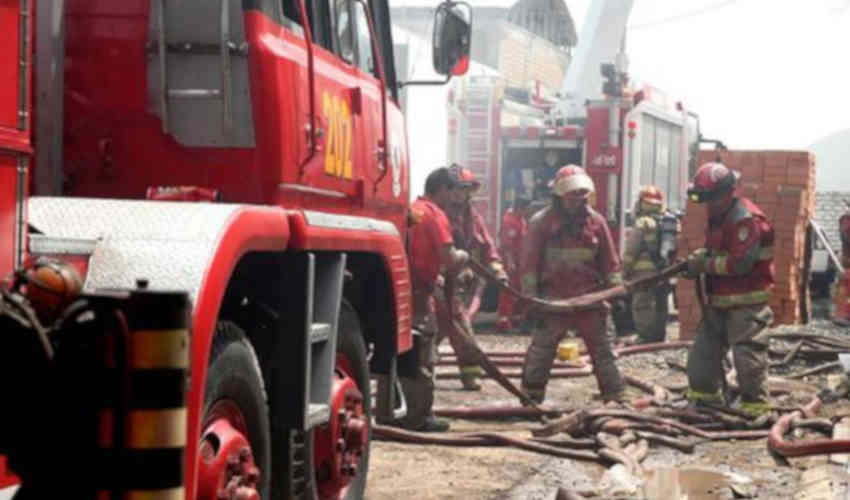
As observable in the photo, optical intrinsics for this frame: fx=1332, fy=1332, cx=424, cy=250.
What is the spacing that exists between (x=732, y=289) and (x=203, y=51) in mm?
6092

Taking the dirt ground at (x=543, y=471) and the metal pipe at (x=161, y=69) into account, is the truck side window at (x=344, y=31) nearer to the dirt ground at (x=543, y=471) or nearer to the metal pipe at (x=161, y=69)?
the metal pipe at (x=161, y=69)

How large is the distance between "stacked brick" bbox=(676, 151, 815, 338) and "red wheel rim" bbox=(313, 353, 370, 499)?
1017 centimetres

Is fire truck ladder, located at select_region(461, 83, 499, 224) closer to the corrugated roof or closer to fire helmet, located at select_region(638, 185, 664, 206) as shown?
fire helmet, located at select_region(638, 185, 664, 206)

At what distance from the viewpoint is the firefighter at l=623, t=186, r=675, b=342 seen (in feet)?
48.8

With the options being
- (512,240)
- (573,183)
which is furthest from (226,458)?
(512,240)

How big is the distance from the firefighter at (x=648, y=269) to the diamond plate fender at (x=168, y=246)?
37.7 feet

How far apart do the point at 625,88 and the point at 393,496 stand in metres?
11.0

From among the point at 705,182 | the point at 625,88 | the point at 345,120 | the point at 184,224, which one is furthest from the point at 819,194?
the point at 184,224

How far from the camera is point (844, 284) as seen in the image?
58.4ft

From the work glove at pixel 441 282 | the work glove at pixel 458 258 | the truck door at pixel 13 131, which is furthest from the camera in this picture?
the work glove at pixel 441 282

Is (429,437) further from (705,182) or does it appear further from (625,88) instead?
(625,88)

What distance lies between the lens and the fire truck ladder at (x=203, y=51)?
4.33 m

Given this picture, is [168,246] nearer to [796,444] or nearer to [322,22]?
[322,22]

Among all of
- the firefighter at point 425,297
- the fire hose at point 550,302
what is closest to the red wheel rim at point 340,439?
the firefighter at point 425,297
